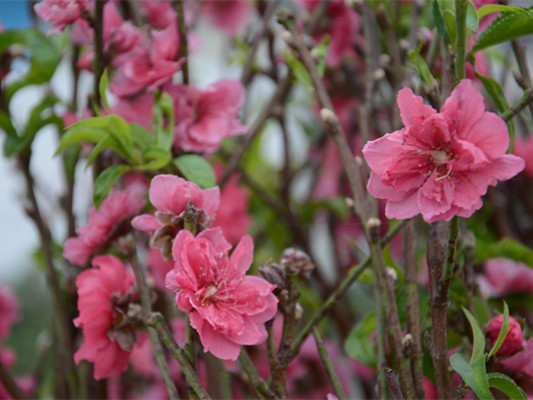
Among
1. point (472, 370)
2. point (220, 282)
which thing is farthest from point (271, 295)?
point (472, 370)

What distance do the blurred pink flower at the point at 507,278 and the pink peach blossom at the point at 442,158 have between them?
0.38m

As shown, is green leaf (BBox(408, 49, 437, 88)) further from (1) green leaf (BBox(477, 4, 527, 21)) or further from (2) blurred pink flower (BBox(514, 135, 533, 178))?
(2) blurred pink flower (BBox(514, 135, 533, 178))

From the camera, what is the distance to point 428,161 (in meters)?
0.42

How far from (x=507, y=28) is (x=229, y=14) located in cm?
94

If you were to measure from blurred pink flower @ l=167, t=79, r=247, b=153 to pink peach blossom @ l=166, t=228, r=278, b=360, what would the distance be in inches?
6.5

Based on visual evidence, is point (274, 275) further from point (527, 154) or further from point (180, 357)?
point (527, 154)

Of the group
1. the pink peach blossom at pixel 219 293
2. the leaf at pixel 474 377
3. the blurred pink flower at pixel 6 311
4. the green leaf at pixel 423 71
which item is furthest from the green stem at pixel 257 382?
the blurred pink flower at pixel 6 311

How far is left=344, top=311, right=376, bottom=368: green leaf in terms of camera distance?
547 mm

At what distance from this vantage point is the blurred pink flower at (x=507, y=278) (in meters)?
0.75

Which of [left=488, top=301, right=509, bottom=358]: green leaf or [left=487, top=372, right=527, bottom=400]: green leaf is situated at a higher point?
[left=488, top=301, right=509, bottom=358]: green leaf

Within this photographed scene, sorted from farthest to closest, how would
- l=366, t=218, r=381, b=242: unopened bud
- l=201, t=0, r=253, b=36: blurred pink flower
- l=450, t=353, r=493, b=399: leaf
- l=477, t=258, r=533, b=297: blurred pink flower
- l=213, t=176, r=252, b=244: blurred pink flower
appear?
1. l=201, t=0, r=253, b=36: blurred pink flower
2. l=213, t=176, r=252, b=244: blurred pink flower
3. l=477, t=258, r=533, b=297: blurred pink flower
4. l=366, t=218, r=381, b=242: unopened bud
5. l=450, t=353, r=493, b=399: leaf

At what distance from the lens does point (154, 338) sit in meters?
0.48

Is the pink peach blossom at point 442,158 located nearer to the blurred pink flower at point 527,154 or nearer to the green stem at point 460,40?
the green stem at point 460,40

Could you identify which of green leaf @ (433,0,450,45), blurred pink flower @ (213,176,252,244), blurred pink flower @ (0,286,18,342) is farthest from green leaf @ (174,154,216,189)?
blurred pink flower @ (0,286,18,342)
